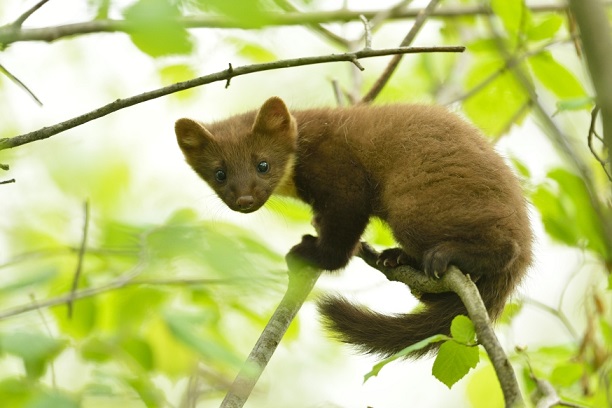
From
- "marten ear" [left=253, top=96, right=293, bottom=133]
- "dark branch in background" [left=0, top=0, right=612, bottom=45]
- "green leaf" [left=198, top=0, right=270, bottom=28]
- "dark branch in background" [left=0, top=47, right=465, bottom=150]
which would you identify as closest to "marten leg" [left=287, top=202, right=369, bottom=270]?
"marten ear" [left=253, top=96, right=293, bottom=133]

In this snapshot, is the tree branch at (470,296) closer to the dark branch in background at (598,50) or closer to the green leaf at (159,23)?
the dark branch in background at (598,50)

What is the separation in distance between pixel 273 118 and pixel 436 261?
8.42 feet

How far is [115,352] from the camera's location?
4.29m

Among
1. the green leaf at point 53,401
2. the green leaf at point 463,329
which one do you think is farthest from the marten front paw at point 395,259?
the green leaf at point 53,401

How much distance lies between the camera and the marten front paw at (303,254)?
275 inches

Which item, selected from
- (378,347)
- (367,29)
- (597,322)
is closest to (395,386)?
(597,322)

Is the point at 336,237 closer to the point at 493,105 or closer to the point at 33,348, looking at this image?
the point at 493,105

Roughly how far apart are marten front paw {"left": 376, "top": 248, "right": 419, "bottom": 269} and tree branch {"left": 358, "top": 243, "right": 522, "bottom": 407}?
0.15 feet

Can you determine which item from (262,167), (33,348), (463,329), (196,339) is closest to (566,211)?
(262,167)

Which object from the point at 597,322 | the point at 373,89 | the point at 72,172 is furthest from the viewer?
the point at 72,172

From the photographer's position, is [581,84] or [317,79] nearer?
[581,84]

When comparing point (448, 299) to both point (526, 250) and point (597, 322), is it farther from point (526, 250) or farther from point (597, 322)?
point (597, 322)

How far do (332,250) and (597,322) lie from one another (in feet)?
8.47

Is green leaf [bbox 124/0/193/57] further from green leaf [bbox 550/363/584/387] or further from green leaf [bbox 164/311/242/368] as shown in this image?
green leaf [bbox 550/363/584/387]
